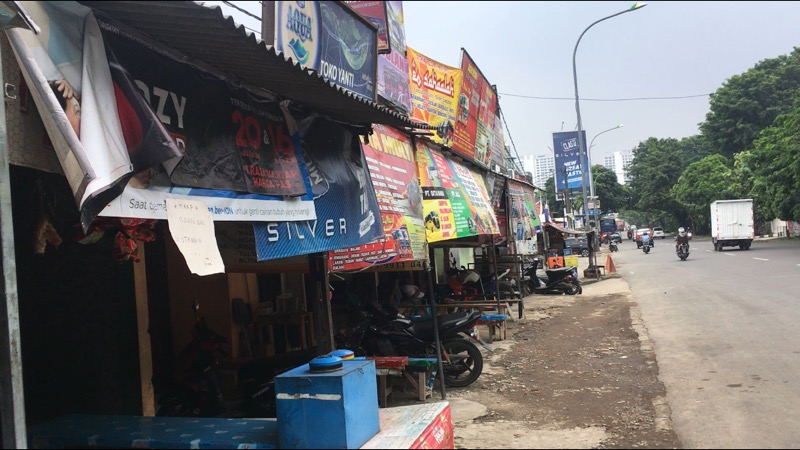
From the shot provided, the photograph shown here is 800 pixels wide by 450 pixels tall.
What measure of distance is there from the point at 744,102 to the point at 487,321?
49.3m

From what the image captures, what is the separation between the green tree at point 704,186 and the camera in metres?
44.9

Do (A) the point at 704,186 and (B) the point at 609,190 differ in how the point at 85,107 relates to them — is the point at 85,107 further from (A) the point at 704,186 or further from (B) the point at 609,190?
(B) the point at 609,190

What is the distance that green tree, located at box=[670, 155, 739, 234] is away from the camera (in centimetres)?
4492

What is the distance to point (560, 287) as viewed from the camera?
16.9m

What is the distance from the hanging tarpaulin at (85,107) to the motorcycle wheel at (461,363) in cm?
497

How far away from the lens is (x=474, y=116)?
10.9 metres

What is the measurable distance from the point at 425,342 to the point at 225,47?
4.62 meters

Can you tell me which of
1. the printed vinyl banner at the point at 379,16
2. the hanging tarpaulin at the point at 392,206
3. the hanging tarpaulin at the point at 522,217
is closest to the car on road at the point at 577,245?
the hanging tarpaulin at the point at 522,217

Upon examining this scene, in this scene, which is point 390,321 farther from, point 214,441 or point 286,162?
point 214,441

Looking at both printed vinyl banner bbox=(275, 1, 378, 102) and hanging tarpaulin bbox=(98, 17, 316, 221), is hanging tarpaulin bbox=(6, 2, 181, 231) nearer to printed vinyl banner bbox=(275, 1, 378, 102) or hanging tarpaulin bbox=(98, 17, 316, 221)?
hanging tarpaulin bbox=(98, 17, 316, 221)

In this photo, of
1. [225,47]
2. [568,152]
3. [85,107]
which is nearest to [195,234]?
[85,107]

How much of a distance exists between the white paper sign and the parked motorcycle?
2.75 m

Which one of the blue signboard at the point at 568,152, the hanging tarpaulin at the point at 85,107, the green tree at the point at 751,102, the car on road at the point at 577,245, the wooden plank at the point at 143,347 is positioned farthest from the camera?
the green tree at the point at 751,102

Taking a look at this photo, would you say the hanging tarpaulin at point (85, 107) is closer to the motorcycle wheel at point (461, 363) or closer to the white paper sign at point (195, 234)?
the white paper sign at point (195, 234)
